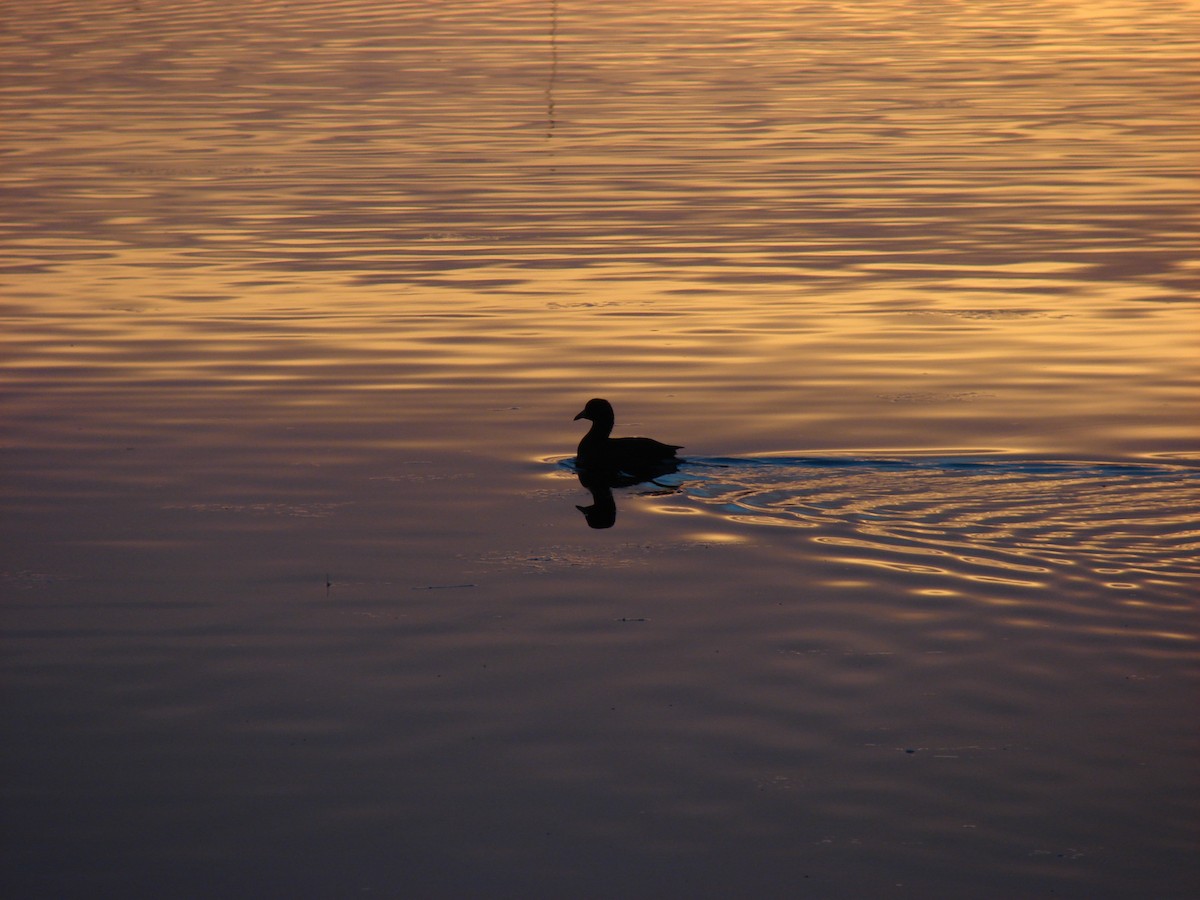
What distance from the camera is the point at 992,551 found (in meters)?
11.2

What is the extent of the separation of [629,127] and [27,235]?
12808 millimetres

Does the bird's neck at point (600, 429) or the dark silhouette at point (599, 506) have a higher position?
the bird's neck at point (600, 429)

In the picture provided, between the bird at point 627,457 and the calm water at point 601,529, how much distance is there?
0.47 ft

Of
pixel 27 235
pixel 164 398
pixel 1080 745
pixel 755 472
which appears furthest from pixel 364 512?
pixel 27 235

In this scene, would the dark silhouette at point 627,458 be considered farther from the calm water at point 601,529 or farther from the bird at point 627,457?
the calm water at point 601,529

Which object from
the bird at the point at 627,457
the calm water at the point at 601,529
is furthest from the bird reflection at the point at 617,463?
the calm water at the point at 601,529

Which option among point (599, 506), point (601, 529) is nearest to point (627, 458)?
point (599, 506)

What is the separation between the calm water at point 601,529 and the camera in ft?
25.6

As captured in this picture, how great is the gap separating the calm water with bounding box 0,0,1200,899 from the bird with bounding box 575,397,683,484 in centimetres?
14

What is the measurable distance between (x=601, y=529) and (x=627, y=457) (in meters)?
1.01

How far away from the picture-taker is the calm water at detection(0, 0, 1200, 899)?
25.6ft

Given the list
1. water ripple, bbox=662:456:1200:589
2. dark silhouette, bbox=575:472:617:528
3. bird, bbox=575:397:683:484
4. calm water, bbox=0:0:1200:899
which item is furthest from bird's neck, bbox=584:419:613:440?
water ripple, bbox=662:456:1200:589

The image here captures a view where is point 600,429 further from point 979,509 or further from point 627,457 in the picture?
point 979,509

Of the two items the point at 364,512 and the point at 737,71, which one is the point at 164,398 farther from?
the point at 737,71
